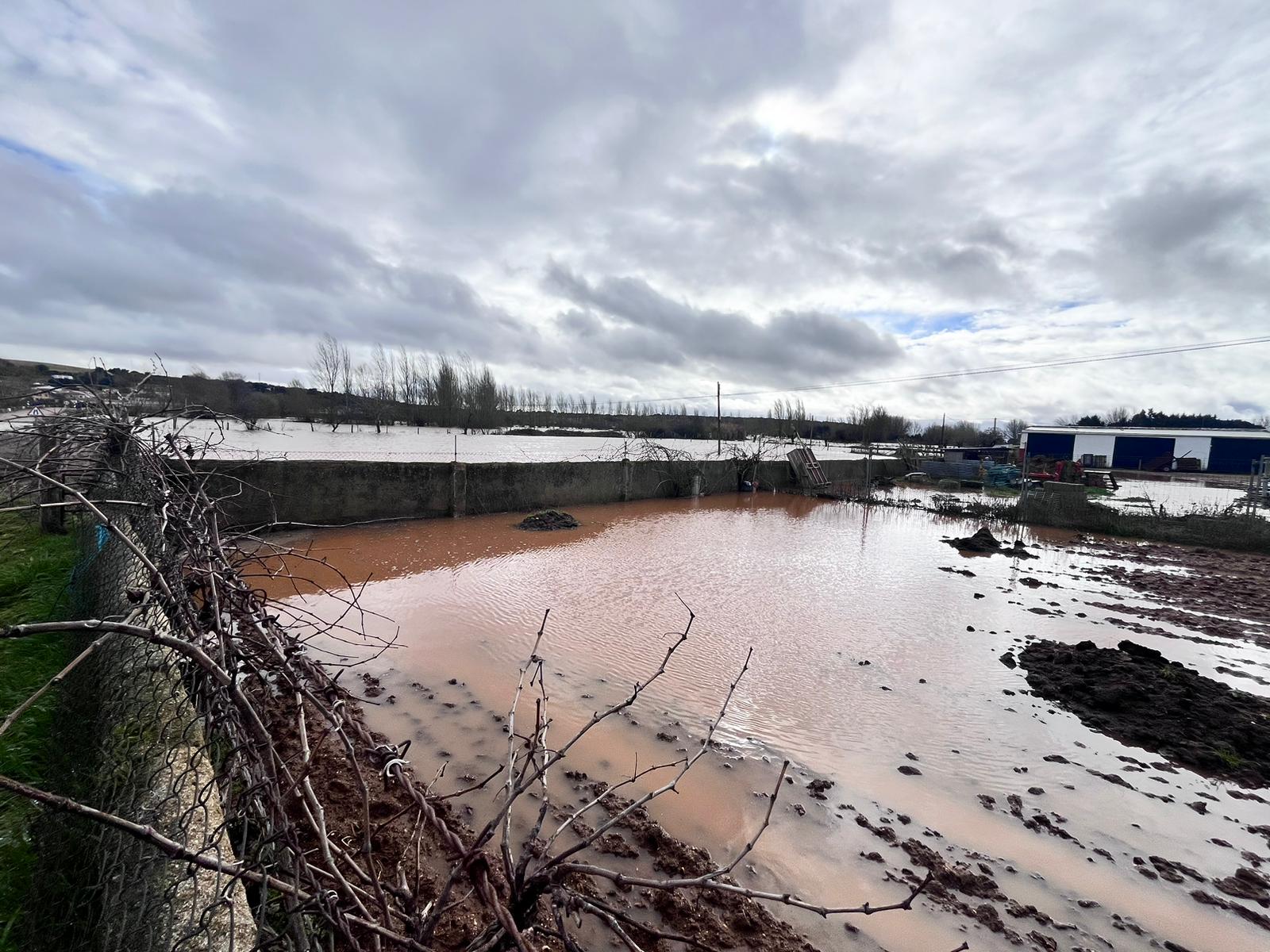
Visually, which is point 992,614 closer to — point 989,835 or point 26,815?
point 989,835

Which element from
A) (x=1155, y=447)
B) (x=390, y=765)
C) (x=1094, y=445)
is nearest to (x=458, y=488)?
(x=390, y=765)

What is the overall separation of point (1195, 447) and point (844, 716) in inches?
1874

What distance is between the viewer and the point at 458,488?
1247 centimetres

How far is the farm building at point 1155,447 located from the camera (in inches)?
1432

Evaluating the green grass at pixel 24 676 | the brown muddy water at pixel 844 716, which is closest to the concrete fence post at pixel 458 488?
the brown muddy water at pixel 844 716

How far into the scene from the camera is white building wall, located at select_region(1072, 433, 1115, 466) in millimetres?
40312

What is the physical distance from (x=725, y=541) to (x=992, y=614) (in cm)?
500

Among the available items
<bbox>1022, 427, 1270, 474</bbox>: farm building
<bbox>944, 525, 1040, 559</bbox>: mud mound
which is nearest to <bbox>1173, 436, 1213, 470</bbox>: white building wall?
<bbox>1022, 427, 1270, 474</bbox>: farm building

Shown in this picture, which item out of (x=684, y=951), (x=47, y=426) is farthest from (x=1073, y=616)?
(x=47, y=426)

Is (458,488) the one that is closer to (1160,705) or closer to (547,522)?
(547,522)

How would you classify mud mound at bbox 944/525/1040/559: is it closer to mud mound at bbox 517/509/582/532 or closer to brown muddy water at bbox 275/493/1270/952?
brown muddy water at bbox 275/493/1270/952

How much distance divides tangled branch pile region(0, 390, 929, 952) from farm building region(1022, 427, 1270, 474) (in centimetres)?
3919

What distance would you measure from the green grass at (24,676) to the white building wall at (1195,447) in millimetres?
51117

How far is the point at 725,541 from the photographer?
11664 mm
